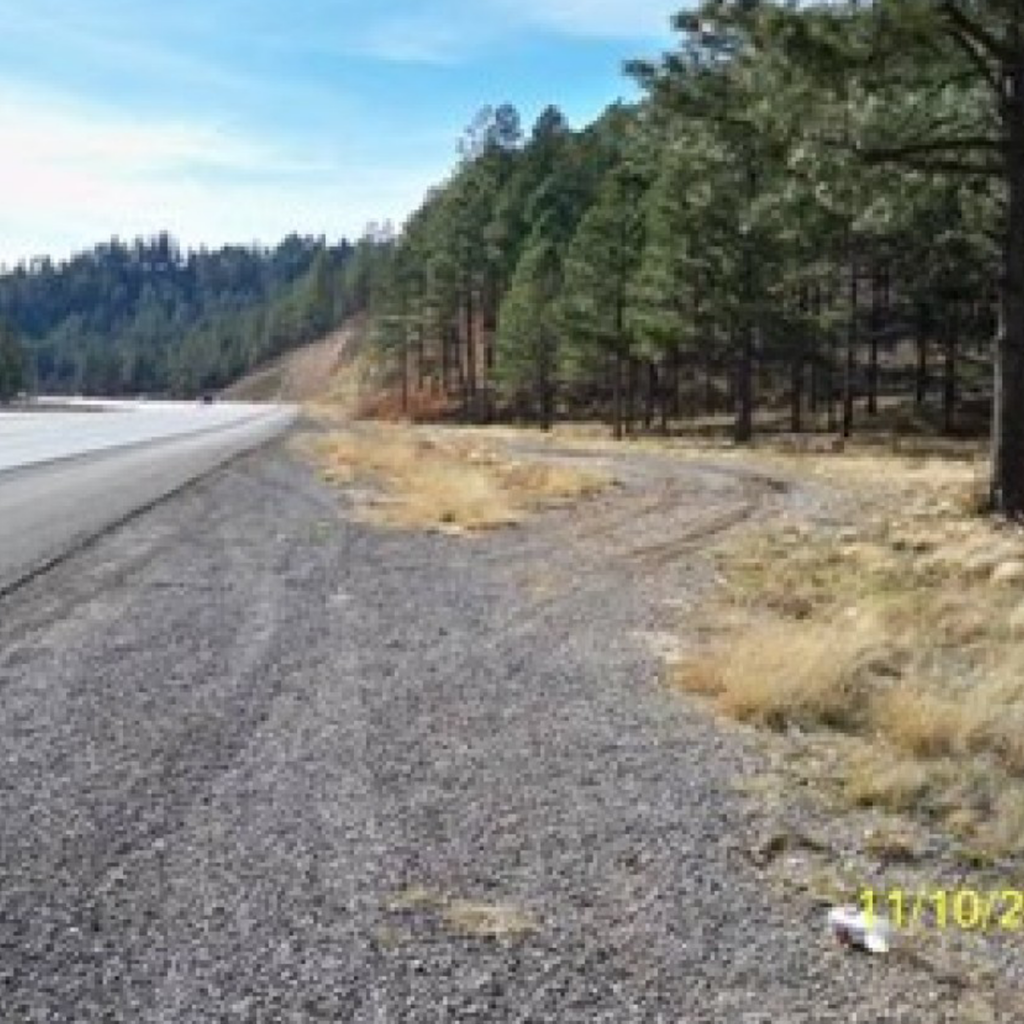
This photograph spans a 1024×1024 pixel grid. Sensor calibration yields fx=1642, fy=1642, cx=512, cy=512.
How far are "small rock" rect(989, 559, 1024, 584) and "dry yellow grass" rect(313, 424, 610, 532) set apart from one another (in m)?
7.56

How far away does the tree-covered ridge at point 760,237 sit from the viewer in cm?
1869

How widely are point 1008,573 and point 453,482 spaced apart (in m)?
13.7

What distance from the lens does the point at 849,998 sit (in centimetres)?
521

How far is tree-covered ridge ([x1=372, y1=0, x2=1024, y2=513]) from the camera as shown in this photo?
61.3ft

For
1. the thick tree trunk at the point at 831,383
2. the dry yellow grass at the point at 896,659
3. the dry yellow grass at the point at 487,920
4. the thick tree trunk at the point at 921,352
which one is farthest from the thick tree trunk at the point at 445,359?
the dry yellow grass at the point at 487,920

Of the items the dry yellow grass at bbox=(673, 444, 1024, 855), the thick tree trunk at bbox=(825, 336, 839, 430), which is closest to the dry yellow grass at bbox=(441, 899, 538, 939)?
the dry yellow grass at bbox=(673, 444, 1024, 855)

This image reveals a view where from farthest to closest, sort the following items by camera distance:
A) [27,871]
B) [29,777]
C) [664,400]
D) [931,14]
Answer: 1. [664,400]
2. [931,14]
3. [29,777]
4. [27,871]

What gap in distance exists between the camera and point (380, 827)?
22.7 feet

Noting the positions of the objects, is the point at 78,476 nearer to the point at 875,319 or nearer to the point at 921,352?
the point at 875,319

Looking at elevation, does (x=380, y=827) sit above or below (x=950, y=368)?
below

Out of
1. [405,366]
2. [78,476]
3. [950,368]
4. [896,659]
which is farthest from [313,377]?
[896,659]

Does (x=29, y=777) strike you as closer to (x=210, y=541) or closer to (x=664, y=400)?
(x=210, y=541)

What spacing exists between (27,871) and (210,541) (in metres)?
12.6

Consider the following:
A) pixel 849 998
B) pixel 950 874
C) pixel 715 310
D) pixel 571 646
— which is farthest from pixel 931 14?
pixel 715 310
